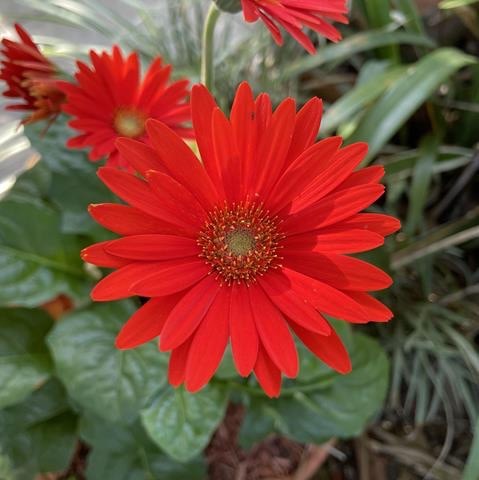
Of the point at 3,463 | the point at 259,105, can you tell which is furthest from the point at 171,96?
the point at 3,463

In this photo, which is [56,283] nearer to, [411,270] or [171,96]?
[171,96]

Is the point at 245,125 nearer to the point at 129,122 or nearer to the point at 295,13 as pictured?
the point at 295,13

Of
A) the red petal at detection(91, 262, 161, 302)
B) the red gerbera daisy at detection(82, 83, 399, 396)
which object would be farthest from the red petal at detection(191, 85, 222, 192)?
the red petal at detection(91, 262, 161, 302)

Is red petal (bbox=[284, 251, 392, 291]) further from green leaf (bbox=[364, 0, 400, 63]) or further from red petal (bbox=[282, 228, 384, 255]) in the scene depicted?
green leaf (bbox=[364, 0, 400, 63])

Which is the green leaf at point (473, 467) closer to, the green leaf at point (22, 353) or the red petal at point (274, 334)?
the red petal at point (274, 334)

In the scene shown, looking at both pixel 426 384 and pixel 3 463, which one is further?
pixel 426 384

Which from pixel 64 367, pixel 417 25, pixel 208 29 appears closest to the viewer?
pixel 208 29

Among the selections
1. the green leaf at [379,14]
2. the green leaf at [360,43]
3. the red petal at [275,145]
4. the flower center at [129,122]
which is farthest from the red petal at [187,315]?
the green leaf at [379,14]
